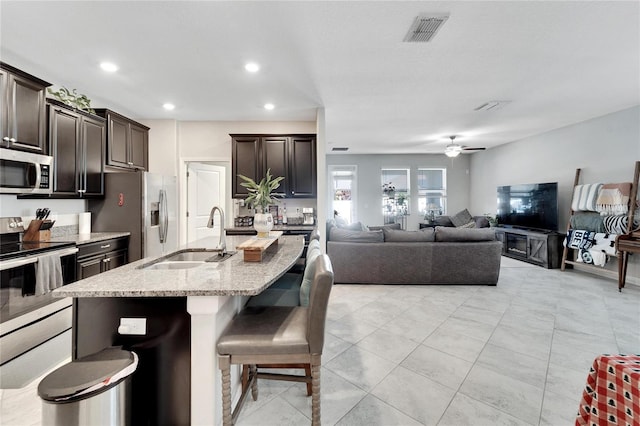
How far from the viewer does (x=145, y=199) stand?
12.3 feet

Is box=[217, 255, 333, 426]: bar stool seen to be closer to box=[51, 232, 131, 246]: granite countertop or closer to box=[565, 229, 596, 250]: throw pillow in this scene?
box=[51, 232, 131, 246]: granite countertop

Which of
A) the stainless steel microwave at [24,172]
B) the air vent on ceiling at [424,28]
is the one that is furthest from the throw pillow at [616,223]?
the stainless steel microwave at [24,172]

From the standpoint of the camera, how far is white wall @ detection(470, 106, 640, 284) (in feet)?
14.5

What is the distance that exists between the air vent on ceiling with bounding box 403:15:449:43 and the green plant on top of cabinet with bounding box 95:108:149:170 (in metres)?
3.85

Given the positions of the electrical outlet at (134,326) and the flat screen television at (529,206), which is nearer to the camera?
the electrical outlet at (134,326)

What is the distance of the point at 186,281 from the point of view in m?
1.40

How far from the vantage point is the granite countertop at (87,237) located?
2.99 metres

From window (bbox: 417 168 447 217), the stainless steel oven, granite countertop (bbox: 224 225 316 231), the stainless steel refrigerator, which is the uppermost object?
window (bbox: 417 168 447 217)

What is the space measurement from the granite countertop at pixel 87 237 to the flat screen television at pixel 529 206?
7.21 meters

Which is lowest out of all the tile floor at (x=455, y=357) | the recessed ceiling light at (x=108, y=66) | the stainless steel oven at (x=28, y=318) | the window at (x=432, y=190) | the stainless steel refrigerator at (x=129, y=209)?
the tile floor at (x=455, y=357)

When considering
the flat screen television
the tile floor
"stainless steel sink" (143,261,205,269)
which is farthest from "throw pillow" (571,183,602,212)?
"stainless steel sink" (143,261,205,269)

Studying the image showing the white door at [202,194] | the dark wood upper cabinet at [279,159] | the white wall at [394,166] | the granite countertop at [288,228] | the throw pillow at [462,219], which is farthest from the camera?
the white wall at [394,166]

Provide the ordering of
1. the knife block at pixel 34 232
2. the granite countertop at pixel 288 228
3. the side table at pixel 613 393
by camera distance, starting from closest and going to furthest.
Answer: the side table at pixel 613 393 → the knife block at pixel 34 232 → the granite countertop at pixel 288 228

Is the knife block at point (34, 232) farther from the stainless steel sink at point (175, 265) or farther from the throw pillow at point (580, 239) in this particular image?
the throw pillow at point (580, 239)
